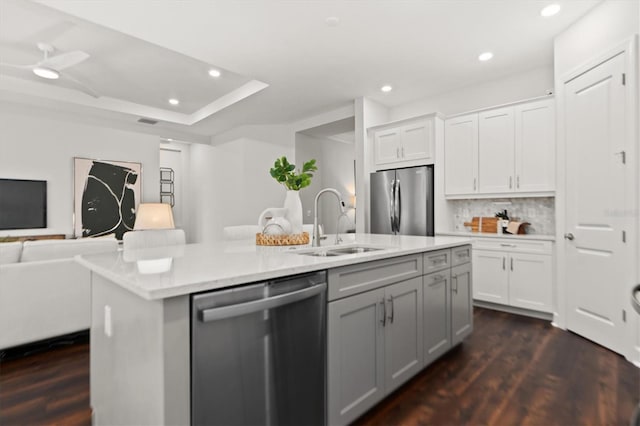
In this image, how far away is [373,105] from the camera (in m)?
4.90

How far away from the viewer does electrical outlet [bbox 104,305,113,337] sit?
1383 millimetres

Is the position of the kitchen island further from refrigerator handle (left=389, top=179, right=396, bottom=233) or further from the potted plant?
refrigerator handle (left=389, top=179, right=396, bottom=233)

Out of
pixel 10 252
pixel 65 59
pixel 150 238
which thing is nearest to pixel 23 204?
pixel 65 59

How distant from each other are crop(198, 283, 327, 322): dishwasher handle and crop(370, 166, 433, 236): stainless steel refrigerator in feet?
9.85

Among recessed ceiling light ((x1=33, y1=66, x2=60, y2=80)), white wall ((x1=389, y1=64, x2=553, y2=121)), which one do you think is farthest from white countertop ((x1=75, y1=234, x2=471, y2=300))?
white wall ((x1=389, y1=64, x2=553, y2=121))

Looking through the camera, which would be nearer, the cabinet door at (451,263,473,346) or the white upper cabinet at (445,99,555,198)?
the cabinet door at (451,263,473,346)

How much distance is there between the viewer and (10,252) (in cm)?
242

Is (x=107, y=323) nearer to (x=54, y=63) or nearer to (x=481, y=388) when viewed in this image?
(x=481, y=388)

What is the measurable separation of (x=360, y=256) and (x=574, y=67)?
2991 millimetres

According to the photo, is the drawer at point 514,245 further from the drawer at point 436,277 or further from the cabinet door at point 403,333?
the cabinet door at point 403,333

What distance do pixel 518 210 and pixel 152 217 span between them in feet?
18.8

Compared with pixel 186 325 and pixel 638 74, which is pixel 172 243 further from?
pixel 638 74

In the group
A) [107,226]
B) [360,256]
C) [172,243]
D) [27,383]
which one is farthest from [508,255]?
[107,226]

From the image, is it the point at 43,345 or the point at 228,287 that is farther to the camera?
the point at 43,345
